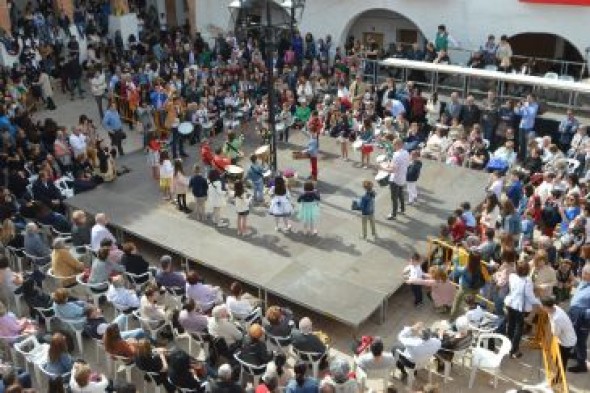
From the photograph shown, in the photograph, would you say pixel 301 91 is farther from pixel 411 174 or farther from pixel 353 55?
pixel 411 174

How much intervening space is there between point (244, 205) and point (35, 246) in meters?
3.50

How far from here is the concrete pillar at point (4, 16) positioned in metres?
22.0

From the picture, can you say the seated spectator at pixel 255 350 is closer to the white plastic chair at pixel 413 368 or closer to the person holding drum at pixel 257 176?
the white plastic chair at pixel 413 368

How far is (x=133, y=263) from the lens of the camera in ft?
37.6

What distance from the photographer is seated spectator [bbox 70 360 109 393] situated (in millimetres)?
8609

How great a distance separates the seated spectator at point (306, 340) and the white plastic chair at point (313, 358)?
0.05 metres

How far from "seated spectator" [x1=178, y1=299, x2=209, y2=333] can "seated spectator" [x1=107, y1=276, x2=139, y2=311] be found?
3.10 feet

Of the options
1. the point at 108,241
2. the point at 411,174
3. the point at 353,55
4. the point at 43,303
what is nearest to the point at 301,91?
the point at 353,55

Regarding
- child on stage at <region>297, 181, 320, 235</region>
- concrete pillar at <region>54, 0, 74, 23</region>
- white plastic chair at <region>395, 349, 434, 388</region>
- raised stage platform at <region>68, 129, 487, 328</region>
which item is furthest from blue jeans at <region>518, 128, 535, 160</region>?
concrete pillar at <region>54, 0, 74, 23</region>

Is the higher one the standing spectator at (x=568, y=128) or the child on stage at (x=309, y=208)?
the standing spectator at (x=568, y=128)

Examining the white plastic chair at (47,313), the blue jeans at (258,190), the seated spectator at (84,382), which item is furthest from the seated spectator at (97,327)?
the blue jeans at (258,190)

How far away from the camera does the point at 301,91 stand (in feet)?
→ 63.2

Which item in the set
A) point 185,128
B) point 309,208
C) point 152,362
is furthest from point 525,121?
point 152,362

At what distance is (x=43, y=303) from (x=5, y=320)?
913 millimetres
